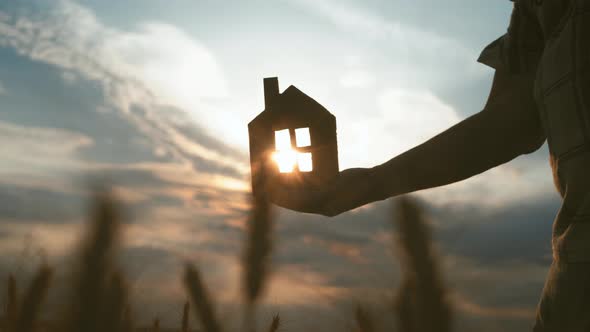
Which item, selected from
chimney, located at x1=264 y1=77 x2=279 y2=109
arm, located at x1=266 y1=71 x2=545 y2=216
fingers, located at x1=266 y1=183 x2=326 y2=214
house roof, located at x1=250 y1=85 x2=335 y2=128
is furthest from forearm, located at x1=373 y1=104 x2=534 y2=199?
chimney, located at x1=264 y1=77 x2=279 y2=109

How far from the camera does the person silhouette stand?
0.77 metres

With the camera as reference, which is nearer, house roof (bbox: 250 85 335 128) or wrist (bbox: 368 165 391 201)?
wrist (bbox: 368 165 391 201)

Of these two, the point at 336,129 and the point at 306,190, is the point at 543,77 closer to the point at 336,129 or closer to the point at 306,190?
the point at 306,190

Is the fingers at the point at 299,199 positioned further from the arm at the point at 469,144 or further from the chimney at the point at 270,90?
the chimney at the point at 270,90

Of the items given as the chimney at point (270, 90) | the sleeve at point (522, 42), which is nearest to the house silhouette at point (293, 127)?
the chimney at point (270, 90)

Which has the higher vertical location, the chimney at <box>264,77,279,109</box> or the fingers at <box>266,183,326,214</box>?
the chimney at <box>264,77,279,109</box>

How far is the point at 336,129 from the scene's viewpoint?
2.12 m

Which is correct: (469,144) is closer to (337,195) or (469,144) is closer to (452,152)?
(452,152)

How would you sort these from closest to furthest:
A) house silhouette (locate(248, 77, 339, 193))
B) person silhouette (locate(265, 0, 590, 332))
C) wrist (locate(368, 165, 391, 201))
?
person silhouette (locate(265, 0, 590, 332)) → wrist (locate(368, 165, 391, 201)) → house silhouette (locate(248, 77, 339, 193))

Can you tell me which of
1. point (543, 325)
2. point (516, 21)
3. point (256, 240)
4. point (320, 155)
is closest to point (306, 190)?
point (543, 325)

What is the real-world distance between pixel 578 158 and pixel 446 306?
0.33 meters

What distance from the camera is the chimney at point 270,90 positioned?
1864 millimetres

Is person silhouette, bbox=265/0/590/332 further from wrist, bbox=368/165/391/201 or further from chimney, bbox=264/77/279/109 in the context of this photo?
chimney, bbox=264/77/279/109

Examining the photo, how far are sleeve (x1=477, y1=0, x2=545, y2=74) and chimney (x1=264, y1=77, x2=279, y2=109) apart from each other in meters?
0.95
